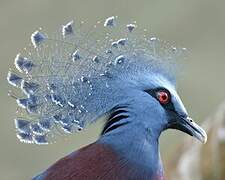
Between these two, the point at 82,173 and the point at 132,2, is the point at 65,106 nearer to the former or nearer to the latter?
the point at 82,173

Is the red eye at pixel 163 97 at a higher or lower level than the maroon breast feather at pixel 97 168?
higher

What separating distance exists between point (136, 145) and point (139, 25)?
13.6 feet

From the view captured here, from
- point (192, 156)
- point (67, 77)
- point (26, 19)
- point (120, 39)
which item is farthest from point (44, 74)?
point (26, 19)

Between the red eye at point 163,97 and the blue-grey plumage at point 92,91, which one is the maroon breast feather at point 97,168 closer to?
the blue-grey plumage at point 92,91

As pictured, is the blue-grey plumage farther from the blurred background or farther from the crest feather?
the blurred background

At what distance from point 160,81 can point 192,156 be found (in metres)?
1.35

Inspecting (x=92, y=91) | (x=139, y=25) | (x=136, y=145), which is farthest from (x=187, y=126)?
(x=139, y=25)

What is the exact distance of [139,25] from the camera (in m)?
7.02

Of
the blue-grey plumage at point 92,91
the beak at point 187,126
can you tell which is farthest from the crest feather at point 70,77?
the beak at point 187,126

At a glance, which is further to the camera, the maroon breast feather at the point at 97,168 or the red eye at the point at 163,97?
the red eye at the point at 163,97

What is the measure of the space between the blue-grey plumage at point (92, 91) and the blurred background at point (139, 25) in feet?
11.3

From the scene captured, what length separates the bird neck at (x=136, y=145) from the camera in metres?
2.92

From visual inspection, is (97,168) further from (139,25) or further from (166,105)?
(139,25)

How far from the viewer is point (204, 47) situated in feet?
24.1
